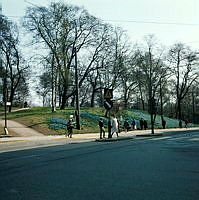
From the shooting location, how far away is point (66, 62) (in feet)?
131

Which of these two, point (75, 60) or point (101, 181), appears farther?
point (75, 60)

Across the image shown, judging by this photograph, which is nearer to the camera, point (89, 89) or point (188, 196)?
point (188, 196)

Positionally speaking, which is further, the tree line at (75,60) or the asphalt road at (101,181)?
the tree line at (75,60)

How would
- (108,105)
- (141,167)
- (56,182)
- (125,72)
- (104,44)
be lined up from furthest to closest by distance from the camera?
(125,72), (104,44), (108,105), (141,167), (56,182)

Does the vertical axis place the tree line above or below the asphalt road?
above

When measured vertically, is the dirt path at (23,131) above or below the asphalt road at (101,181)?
above

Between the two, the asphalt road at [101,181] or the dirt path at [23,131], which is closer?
the asphalt road at [101,181]

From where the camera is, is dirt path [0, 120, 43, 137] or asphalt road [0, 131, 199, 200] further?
dirt path [0, 120, 43, 137]

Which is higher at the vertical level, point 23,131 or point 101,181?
point 23,131

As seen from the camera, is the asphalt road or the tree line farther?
the tree line

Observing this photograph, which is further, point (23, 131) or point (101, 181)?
point (23, 131)

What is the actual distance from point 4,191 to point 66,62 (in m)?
35.4

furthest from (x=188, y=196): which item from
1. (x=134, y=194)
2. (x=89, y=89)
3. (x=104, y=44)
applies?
(x=89, y=89)

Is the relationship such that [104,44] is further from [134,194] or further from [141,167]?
[134,194]
